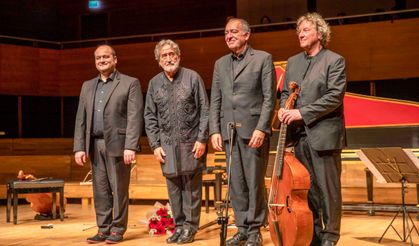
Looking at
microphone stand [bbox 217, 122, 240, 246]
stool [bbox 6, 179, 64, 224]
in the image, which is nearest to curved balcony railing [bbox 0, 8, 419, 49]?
stool [bbox 6, 179, 64, 224]

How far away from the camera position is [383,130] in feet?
22.0

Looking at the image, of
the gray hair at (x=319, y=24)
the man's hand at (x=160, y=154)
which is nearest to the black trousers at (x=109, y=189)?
the man's hand at (x=160, y=154)

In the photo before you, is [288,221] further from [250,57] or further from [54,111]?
[54,111]

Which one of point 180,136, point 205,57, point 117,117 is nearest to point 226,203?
point 180,136

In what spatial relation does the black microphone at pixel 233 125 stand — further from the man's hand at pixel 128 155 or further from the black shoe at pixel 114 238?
the black shoe at pixel 114 238

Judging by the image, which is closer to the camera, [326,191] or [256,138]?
[326,191]

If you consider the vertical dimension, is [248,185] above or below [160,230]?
above

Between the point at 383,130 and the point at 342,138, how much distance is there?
297 centimetres

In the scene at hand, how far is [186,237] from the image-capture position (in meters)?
4.65

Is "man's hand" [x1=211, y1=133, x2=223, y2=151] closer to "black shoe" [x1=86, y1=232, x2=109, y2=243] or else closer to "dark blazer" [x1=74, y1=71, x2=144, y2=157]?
"dark blazer" [x1=74, y1=71, x2=144, y2=157]

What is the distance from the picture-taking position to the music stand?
4.35 meters

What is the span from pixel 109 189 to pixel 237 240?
123cm

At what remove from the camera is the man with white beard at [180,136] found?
472 cm

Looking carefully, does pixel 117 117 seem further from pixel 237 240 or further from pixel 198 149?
pixel 237 240
